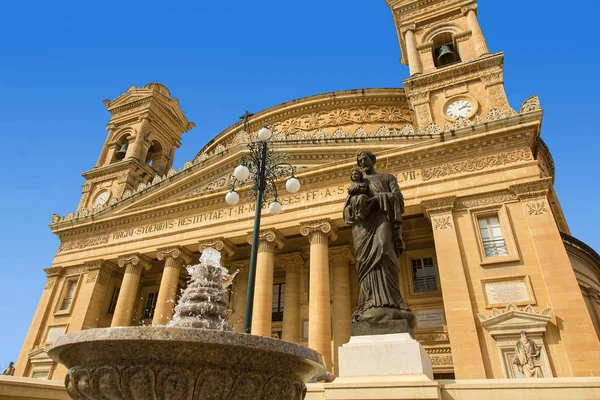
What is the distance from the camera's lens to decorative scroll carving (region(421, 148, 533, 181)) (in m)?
13.8

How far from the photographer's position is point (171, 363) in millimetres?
2537

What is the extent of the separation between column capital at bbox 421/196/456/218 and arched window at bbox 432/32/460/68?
10.2 m

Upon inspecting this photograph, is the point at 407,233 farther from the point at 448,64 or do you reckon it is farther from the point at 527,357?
the point at 448,64

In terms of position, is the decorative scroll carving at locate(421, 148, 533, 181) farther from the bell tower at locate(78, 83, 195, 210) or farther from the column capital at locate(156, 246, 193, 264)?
the bell tower at locate(78, 83, 195, 210)

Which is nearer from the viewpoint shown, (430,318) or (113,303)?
(430,318)

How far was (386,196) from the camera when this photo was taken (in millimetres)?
5918

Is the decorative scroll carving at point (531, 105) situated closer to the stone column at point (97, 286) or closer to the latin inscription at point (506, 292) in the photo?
the latin inscription at point (506, 292)

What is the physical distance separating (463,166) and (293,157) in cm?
733

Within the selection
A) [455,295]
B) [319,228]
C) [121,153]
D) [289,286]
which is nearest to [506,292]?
[455,295]

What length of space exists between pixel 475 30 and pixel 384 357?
2006cm

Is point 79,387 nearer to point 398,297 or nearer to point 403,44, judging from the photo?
point 398,297

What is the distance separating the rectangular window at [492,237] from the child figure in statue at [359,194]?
8978mm

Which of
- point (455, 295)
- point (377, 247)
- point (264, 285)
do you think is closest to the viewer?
point (377, 247)

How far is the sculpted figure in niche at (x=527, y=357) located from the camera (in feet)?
35.0
